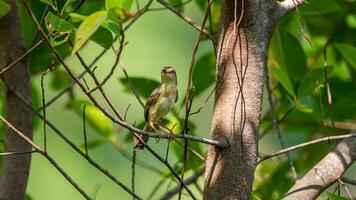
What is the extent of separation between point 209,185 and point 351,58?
2.31ft

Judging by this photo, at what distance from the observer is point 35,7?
82.1 inches

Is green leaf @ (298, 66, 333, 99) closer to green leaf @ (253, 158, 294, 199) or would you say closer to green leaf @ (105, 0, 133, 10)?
green leaf @ (253, 158, 294, 199)

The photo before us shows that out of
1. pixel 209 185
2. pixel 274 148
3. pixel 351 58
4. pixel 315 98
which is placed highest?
pixel 351 58

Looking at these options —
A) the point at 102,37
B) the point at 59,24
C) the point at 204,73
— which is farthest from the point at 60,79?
the point at 59,24

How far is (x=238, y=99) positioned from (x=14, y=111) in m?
0.74

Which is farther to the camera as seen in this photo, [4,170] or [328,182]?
[4,170]

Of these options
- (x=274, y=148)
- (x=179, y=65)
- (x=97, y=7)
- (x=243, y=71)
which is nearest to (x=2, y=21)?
(x=97, y=7)

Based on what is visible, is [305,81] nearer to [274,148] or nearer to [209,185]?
[209,185]

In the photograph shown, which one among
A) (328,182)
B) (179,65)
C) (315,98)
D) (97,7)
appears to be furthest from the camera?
(179,65)

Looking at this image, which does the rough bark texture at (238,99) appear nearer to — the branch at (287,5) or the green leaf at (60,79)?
the branch at (287,5)

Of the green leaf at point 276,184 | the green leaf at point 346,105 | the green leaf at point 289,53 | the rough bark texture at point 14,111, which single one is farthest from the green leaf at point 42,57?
the green leaf at point 346,105

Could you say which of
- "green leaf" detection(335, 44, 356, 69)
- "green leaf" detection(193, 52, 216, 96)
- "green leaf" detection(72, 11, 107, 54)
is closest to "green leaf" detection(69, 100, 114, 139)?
"green leaf" detection(193, 52, 216, 96)

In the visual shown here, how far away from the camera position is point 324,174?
1.66 metres

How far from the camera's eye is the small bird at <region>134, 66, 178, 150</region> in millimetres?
1992
